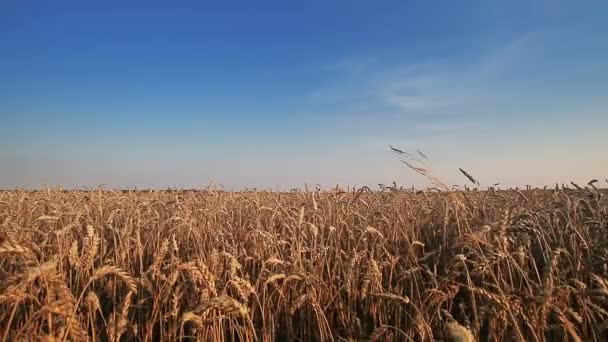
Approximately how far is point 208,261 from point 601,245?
375 cm

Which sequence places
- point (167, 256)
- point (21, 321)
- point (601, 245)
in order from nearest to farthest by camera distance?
1. point (21, 321)
2. point (601, 245)
3. point (167, 256)

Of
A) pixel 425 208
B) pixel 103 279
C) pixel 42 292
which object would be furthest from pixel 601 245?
pixel 42 292

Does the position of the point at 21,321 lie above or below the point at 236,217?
below

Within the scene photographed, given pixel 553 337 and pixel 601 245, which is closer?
pixel 553 337

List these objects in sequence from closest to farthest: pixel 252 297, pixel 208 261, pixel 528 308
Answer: pixel 528 308
pixel 252 297
pixel 208 261

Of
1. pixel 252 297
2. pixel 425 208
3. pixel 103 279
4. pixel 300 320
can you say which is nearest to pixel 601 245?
pixel 425 208

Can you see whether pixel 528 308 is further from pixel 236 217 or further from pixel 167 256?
pixel 236 217

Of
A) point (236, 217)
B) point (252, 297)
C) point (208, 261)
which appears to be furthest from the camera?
point (236, 217)

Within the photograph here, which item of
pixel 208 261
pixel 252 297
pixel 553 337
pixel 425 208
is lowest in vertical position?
pixel 553 337

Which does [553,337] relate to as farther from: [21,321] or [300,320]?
[21,321]

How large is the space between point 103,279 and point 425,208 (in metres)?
4.08

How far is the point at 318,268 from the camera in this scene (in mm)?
4113

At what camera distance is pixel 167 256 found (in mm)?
4727

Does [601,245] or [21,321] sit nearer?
[21,321]
